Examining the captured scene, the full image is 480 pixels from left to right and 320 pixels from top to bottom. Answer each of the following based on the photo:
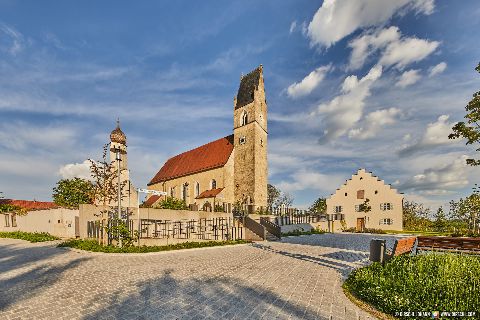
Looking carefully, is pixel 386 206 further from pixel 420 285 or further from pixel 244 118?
pixel 420 285

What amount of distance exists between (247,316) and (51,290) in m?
4.93

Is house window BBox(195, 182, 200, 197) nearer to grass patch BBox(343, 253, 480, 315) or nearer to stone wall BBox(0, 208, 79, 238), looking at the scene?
stone wall BBox(0, 208, 79, 238)

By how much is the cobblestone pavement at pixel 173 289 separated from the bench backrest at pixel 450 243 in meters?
3.09

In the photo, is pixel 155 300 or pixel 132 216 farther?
pixel 132 216

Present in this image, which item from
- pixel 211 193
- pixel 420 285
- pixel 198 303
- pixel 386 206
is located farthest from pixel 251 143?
pixel 198 303

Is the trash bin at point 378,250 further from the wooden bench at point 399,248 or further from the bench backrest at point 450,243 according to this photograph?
the bench backrest at point 450,243

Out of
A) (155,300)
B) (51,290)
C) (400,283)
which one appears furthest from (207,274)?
(400,283)

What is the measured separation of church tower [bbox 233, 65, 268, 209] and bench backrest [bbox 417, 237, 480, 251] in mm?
25119

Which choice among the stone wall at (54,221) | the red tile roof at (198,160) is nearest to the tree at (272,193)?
the red tile roof at (198,160)

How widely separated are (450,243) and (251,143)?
2896 cm

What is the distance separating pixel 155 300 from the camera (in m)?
5.61

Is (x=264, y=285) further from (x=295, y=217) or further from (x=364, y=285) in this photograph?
(x=295, y=217)

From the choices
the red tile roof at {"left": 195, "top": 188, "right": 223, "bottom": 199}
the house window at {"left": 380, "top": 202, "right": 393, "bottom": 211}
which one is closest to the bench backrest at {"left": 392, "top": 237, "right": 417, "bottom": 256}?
the red tile roof at {"left": 195, "top": 188, "right": 223, "bottom": 199}

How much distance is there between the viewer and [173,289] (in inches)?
252
